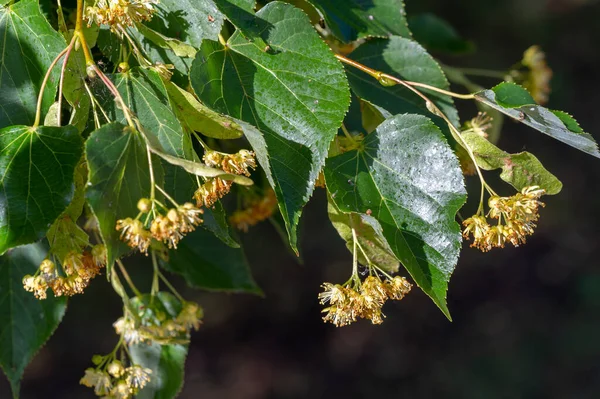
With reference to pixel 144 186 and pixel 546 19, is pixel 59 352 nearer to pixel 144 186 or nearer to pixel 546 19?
pixel 144 186

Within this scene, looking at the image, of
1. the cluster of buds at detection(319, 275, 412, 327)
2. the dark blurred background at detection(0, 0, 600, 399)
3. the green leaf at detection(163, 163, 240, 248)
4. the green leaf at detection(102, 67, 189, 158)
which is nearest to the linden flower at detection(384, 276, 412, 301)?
the cluster of buds at detection(319, 275, 412, 327)

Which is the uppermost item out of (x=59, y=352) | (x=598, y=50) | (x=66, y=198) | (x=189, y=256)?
(x=66, y=198)

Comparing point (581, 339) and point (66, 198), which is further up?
point (66, 198)

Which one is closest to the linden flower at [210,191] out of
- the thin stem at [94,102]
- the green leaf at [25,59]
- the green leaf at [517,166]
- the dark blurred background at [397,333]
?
the thin stem at [94,102]

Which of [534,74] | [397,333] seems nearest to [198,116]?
[534,74]

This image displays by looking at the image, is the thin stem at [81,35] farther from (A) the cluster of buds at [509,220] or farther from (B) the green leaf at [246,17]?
(A) the cluster of buds at [509,220]

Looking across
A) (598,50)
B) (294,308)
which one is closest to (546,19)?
(598,50)

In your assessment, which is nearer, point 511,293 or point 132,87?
point 132,87

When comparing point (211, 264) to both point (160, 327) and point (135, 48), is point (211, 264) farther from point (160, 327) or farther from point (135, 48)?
point (135, 48)

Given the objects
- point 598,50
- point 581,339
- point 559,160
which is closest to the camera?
point 581,339
